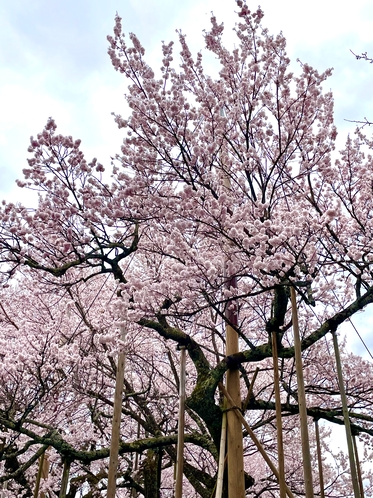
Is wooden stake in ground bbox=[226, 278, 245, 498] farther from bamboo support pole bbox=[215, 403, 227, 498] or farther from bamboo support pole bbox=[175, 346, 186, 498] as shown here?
bamboo support pole bbox=[175, 346, 186, 498]

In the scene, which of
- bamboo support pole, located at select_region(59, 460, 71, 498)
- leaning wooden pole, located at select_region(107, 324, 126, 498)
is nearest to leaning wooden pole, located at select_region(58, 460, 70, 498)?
bamboo support pole, located at select_region(59, 460, 71, 498)

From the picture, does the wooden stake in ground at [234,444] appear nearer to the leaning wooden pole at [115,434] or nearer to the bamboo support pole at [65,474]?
the leaning wooden pole at [115,434]

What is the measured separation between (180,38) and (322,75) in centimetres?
177

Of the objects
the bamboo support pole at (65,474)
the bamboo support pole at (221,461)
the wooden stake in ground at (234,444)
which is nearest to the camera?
the bamboo support pole at (221,461)

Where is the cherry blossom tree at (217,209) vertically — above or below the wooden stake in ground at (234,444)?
above

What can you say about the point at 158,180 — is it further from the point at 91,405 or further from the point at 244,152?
the point at 91,405

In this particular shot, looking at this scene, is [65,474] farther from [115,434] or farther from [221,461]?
[221,461]

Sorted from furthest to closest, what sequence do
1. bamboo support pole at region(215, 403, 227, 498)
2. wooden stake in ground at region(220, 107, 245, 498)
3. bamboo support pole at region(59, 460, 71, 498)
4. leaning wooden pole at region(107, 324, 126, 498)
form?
bamboo support pole at region(59, 460, 71, 498) < leaning wooden pole at region(107, 324, 126, 498) < wooden stake in ground at region(220, 107, 245, 498) < bamboo support pole at region(215, 403, 227, 498)

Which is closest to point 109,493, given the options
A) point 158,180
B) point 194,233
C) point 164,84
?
point 194,233

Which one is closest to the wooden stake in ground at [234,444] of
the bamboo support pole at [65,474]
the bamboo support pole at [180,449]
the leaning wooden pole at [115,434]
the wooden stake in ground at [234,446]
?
the wooden stake in ground at [234,446]

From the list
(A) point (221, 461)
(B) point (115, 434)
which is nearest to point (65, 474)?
(B) point (115, 434)

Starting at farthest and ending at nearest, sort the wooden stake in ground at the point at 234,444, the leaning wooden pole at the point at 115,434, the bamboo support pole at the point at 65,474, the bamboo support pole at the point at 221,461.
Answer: the bamboo support pole at the point at 65,474
the leaning wooden pole at the point at 115,434
the wooden stake in ground at the point at 234,444
the bamboo support pole at the point at 221,461

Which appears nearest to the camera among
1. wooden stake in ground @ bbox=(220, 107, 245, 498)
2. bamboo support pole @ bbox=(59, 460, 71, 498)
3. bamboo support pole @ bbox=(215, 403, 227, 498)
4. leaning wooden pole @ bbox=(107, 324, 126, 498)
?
bamboo support pole @ bbox=(215, 403, 227, 498)

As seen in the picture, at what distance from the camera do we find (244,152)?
4.91 meters
